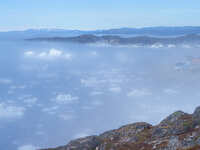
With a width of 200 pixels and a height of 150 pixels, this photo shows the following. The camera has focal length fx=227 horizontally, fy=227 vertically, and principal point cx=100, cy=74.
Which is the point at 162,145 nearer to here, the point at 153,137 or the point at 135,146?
the point at 135,146

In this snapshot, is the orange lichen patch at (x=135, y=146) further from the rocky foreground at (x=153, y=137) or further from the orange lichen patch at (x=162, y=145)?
the orange lichen patch at (x=162, y=145)

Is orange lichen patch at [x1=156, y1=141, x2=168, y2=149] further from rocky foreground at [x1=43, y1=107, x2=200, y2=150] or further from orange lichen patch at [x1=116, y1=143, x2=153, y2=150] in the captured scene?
orange lichen patch at [x1=116, y1=143, x2=153, y2=150]

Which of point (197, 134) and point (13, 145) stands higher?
point (197, 134)

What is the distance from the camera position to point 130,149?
16734 mm

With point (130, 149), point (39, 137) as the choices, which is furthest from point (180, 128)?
point (39, 137)

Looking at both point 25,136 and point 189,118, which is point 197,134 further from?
point 25,136

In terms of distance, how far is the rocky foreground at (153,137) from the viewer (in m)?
14.7

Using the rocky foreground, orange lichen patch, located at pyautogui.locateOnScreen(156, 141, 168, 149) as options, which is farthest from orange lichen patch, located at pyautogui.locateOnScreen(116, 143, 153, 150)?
orange lichen patch, located at pyautogui.locateOnScreen(156, 141, 168, 149)

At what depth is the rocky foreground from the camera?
14688 mm

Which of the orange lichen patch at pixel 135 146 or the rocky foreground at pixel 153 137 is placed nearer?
the rocky foreground at pixel 153 137

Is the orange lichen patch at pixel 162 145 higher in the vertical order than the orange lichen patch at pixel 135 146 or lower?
higher

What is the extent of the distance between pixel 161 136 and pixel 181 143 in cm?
339

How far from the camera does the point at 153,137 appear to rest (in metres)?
17.7

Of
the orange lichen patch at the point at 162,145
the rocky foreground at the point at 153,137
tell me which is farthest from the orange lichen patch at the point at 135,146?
the orange lichen patch at the point at 162,145
